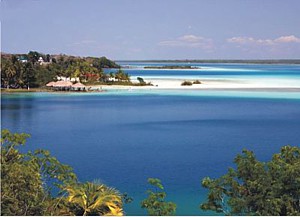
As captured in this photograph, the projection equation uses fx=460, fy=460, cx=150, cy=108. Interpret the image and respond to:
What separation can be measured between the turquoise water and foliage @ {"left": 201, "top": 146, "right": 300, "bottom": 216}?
197cm

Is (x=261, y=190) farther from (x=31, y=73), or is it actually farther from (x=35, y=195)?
(x=31, y=73)

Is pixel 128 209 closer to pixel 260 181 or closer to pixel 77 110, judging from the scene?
pixel 260 181

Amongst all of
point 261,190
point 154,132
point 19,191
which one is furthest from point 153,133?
point 19,191

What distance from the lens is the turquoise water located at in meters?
8.27

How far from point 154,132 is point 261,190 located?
357 inches

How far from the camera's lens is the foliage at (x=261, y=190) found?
3955mm

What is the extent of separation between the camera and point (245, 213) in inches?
162

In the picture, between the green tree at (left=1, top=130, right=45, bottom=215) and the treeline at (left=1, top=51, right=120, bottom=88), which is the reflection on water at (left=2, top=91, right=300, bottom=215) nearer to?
the treeline at (left=1, top=51, right=120, bottom=88)

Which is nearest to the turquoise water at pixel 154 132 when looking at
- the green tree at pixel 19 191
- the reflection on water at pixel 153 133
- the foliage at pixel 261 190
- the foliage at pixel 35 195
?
the reflection on water at pixel 153 133

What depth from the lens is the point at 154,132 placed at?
1312 centimetres

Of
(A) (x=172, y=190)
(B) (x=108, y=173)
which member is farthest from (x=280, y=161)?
(B) (x=108, y=173)

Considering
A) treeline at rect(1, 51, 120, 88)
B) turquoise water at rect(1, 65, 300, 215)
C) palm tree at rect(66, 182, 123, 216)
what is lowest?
turquoise water at rect(1, 65, 300, 215)

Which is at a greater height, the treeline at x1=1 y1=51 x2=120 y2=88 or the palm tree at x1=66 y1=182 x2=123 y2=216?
the treeline at x1=1 y1=51 x2=120 y2=88

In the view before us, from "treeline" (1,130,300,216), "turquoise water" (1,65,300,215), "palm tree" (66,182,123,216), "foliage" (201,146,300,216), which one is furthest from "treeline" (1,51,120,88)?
"foliage" (201,146,300,216)
